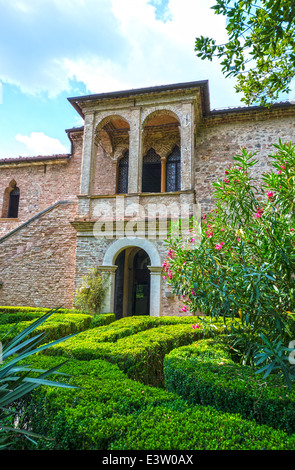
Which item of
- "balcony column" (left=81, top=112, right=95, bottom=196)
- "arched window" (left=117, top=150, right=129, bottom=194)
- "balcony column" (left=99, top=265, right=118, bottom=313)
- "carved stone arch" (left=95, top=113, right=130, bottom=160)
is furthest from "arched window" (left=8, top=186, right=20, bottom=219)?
"balcony column" (left=99, top=265, right=118, bottom=313)

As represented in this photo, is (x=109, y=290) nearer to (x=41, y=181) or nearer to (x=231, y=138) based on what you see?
(x=41, y=181)

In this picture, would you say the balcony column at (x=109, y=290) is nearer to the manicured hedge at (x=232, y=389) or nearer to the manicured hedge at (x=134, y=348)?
the manicured hedge at (x=134, y=348)

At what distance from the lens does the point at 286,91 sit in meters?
5.05

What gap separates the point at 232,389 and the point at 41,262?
9002mm

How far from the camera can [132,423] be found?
2.03 metres

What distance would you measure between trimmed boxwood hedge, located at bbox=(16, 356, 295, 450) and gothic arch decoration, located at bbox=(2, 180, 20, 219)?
1309 cm

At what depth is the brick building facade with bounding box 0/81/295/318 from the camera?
9469mm

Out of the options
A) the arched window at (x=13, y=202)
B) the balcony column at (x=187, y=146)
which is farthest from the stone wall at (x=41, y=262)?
the arched window at (x=13, y=202)

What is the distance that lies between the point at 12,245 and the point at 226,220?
839 cm

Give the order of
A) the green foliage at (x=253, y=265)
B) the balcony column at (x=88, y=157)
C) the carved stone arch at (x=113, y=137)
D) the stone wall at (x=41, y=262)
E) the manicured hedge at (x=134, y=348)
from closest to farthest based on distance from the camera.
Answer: the green foliage at (x=253, y=265) → the manicured hedge at (x=134, y=348) → the balcony column at (x=88, y=157) → the stone wall at (x=41, y=262) → the carved stone arch at (x=113, y=137)

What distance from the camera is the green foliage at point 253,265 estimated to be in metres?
3.33

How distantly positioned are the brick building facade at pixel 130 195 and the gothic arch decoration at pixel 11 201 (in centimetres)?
393

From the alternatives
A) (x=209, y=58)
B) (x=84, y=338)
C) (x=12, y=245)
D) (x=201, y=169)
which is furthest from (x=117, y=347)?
(x=201, y=169)

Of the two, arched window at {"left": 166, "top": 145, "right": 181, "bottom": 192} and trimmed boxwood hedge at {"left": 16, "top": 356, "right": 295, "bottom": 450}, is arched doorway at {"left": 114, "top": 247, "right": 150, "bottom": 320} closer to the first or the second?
arched window at {"left": 166, "top": 145, "right": 181, "bottom": 192}
